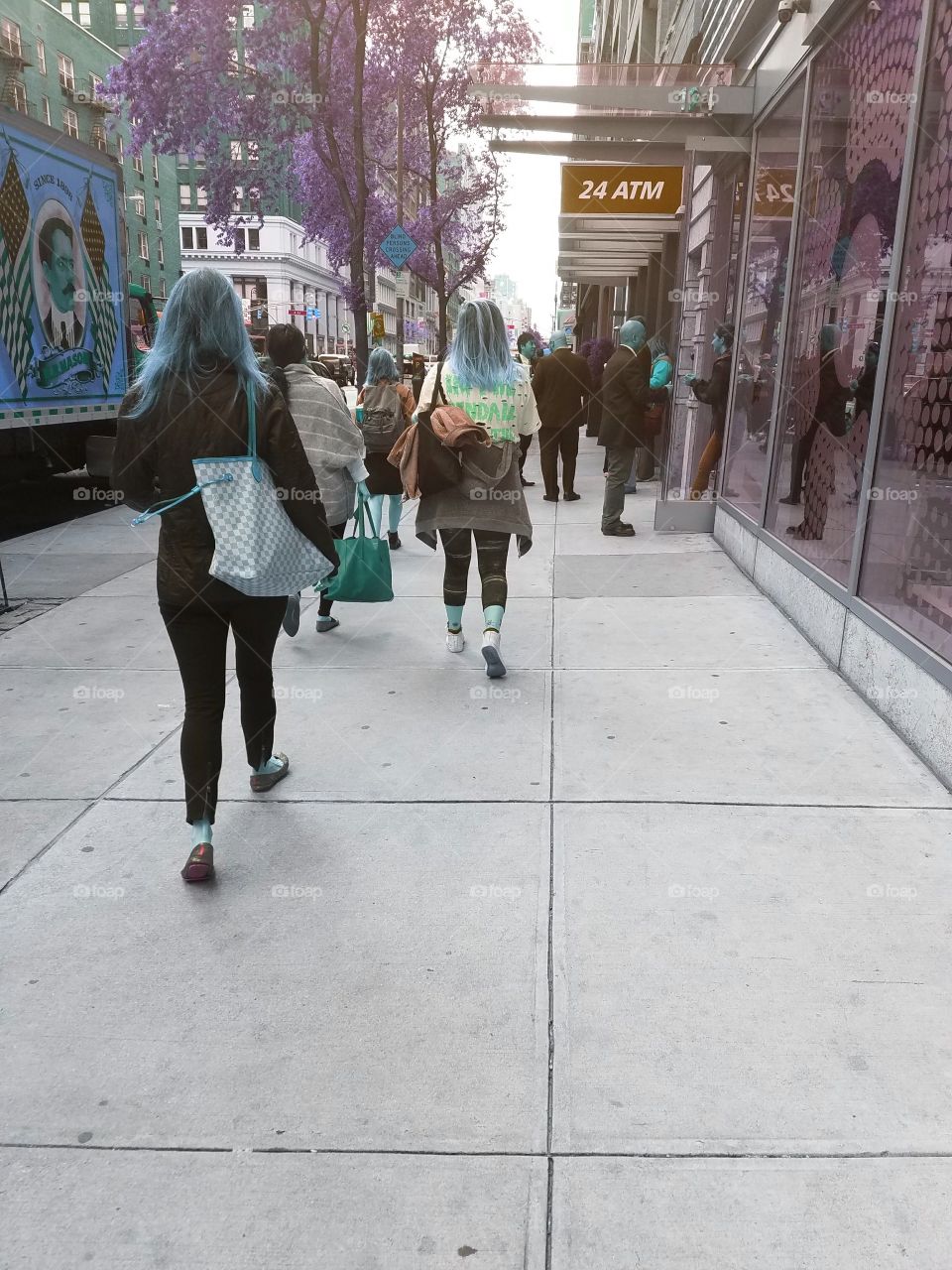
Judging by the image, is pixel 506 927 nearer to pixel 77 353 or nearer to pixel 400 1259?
pixel 400 1259

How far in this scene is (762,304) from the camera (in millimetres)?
8578

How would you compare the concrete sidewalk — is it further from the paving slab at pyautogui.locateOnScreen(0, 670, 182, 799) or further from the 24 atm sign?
the 24 atm sign

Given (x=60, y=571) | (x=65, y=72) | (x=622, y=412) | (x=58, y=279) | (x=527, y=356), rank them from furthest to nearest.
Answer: (x=65, y=72) < (x=527, y=356) < (x=58, y=279) < (x=622, y=412) < (x=60, y=571)

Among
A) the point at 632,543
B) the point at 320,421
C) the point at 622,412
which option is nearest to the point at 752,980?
the point at 320,421

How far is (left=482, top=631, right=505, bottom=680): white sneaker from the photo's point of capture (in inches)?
217

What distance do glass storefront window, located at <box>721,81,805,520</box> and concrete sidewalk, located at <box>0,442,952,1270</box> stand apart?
3.59m
